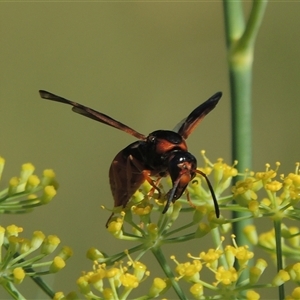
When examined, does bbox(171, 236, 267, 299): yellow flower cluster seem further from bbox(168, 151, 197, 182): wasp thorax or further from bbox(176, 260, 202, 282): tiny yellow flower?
bbox(168, 151, 197, 182): wasp thorax

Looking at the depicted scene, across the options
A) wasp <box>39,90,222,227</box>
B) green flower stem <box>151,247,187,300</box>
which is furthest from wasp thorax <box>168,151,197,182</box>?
green flower stem <box>151,247,187,300</box>

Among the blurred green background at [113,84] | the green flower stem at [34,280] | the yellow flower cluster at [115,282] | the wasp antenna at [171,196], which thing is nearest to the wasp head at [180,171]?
the wasp antenna at [171,196]

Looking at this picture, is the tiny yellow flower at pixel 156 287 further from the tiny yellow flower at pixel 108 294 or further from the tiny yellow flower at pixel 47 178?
the tiny yellow flower at pixel 47 178

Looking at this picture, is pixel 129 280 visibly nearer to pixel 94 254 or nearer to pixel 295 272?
pixel 94 254

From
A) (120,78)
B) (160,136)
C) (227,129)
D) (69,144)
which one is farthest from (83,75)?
(160,136)

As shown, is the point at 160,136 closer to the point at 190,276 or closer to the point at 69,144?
the point at 190,276

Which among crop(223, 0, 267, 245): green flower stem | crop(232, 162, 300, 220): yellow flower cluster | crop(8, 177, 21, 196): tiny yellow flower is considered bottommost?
crop(232, 162, 300, 220): yellow flower cluster
